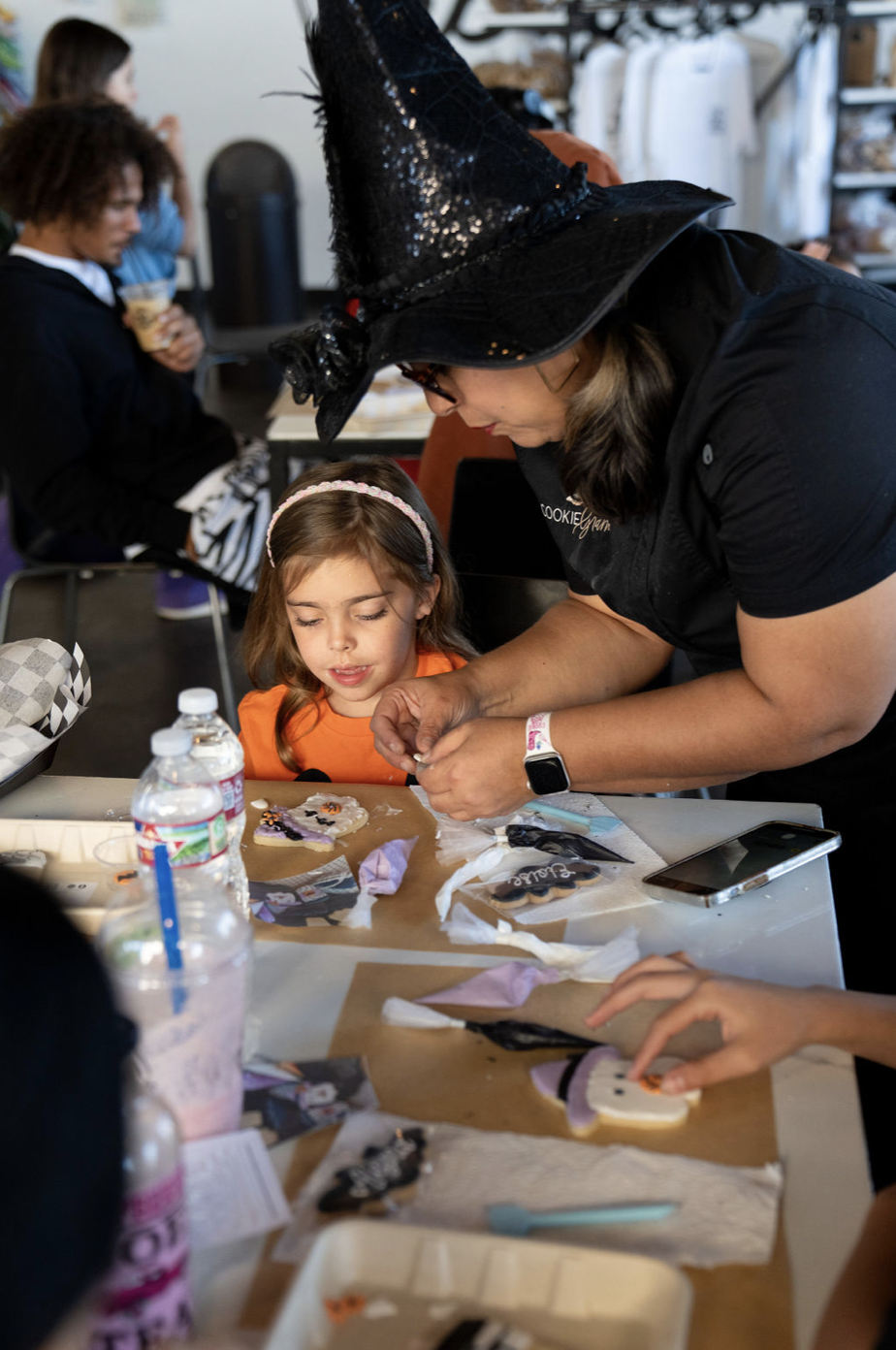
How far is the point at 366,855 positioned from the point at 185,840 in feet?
0.98

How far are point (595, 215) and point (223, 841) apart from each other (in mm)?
687

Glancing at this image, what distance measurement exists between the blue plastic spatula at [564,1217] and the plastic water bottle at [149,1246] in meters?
0.22

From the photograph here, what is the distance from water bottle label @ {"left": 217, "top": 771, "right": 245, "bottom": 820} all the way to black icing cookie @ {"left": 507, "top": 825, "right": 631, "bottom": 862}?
301mm

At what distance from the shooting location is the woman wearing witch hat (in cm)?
112

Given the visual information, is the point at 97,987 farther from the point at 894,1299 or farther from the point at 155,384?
the point at 155,384

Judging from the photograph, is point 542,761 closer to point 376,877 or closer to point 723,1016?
point 376,877

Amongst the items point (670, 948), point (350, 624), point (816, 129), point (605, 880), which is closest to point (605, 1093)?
point (670, 948)

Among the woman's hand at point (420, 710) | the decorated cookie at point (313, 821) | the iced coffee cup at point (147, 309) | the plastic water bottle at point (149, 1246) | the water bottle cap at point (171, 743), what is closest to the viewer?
the plastic water bottle at point (149, 1246)

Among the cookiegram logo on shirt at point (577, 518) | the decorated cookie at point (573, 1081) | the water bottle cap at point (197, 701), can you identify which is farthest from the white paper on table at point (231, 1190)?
the cookiegram logo on shirt at point (577, 518)

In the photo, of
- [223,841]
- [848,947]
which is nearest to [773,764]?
[848,947]

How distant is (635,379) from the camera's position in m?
1.21

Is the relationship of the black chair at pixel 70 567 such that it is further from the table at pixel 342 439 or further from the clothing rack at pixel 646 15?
the clothing rack at pixel 646 15

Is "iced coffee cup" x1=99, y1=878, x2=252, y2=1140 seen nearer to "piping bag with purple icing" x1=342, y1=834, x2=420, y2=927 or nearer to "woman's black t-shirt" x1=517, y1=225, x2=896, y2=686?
"piping bag with purple icing" x1=342, y1=834, x2=420, y2=927

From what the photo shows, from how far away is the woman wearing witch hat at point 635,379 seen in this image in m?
1.12
